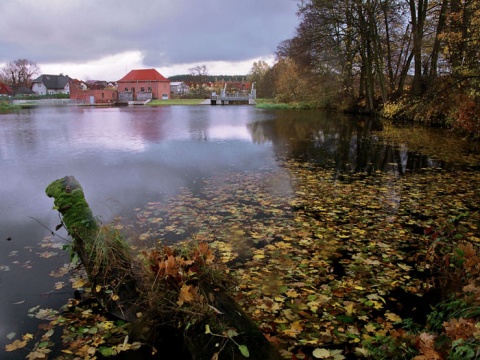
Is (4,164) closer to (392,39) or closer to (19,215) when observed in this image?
(19,215)

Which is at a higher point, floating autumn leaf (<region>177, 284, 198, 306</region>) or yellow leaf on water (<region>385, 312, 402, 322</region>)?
floating autumn leaf (<region>177, 284, 198, 306</region>)

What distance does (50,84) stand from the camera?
11306 centimetres

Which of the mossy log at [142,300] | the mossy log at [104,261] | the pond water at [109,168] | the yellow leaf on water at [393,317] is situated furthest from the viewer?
the pond water at [109,168]

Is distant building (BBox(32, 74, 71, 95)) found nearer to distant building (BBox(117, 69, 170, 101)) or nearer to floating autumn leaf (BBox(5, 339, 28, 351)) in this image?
distant building (BBox(117, 69, 170, 101))

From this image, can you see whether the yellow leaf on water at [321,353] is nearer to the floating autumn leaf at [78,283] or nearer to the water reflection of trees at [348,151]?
the floating autumn leaf at [78,283]

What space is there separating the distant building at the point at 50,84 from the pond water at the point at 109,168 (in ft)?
349

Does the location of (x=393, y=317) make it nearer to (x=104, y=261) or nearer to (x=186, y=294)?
(x=186, y=294)

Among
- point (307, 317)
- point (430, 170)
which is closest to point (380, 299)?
point (307, 317)

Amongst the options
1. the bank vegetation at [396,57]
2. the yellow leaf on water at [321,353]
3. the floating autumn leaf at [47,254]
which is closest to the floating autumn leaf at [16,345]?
the floating autumn leaf at [47,254]

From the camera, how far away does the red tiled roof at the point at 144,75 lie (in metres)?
99.4

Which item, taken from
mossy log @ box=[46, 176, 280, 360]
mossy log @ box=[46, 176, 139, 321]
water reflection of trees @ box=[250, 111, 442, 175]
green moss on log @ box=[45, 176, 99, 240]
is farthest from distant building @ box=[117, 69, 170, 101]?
mossy log @ box=[46, 176, 280, 360]

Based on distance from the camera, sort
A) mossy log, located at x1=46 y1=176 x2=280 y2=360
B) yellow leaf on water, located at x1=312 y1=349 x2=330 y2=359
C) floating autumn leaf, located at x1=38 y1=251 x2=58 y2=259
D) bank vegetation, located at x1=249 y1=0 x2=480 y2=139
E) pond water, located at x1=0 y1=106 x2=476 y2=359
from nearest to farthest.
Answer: mossy log, located at x1=46 y1=176 x2=280 y2=360, yellow leaf on water, located at x1=312 y1=349 x2=330 y2=359, pond water, located at x1=0 y1=106 x2=476 y2=359, floating autumn leaf, located at x1=38 y1=251 x2=58 y2=259, bank vegetation, located at x1=249 y1=0 x2=480 y2=139

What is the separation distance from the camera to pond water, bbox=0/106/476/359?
4402 mm

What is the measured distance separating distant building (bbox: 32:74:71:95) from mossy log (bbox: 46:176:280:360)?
390 feet
